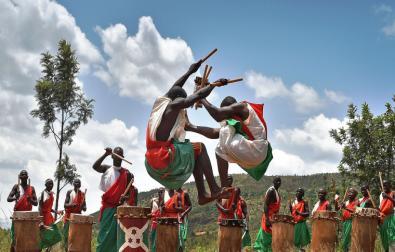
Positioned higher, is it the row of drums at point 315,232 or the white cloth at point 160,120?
the white cloth at point 160,120

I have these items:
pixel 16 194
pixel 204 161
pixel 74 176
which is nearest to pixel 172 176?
pixel 204 161

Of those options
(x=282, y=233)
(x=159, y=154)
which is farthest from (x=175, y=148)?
(x=282, y=233)

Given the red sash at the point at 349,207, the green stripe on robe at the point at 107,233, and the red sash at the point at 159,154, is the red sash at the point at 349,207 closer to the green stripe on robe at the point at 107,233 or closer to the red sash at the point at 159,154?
the green stripe on robe at the point at 107,233

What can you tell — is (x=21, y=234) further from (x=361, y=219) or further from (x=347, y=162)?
(x=347, y=162)

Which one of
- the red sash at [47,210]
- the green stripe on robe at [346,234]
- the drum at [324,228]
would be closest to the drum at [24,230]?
the drum at [324,228]

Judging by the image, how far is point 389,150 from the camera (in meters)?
22.4

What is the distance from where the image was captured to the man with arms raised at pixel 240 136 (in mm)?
6164

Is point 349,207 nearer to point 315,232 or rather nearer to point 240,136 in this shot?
point 315,232

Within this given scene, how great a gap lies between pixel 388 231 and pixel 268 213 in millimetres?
2985

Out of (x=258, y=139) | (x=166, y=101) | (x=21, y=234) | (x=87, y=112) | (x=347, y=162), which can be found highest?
(x=87, y=112)

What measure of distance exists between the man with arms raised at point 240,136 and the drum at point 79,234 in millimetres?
2882

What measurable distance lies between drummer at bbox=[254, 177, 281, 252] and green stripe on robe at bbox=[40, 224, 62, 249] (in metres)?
4.48

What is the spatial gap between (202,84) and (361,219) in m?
3.20

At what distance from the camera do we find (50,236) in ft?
36.9
